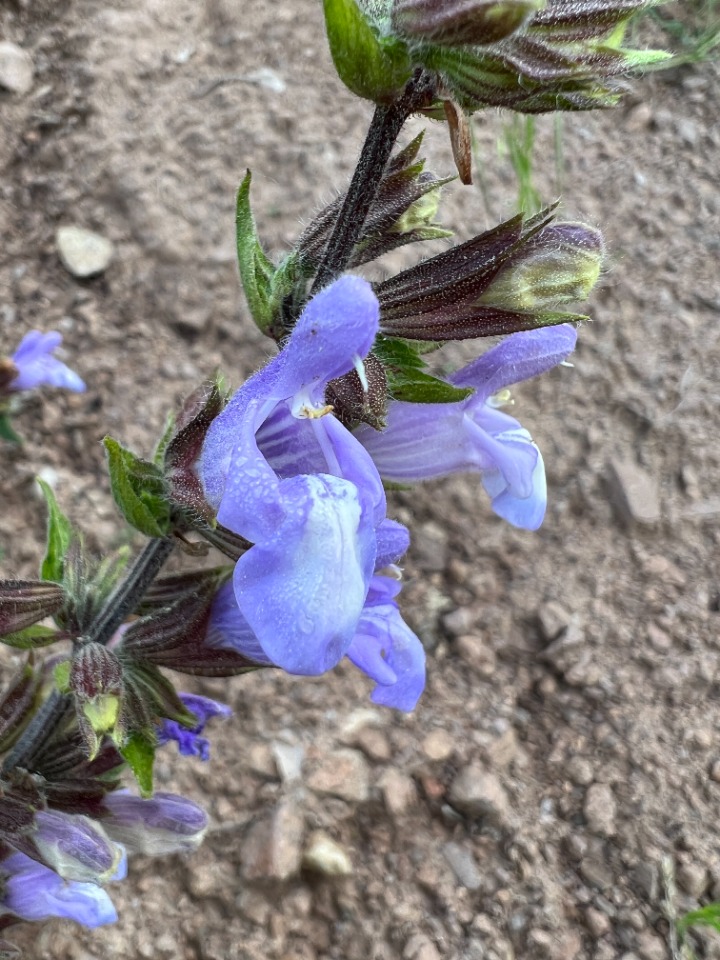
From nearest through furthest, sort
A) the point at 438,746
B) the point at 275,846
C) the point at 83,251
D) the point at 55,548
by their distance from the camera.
A: 1. the point at 55,548
2. the point at 275,846
3. the point at 438,746
4. the point at 83,251

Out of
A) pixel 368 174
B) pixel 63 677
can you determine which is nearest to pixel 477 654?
pixel 63 677

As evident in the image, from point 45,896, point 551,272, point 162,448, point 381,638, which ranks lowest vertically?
point 45,896

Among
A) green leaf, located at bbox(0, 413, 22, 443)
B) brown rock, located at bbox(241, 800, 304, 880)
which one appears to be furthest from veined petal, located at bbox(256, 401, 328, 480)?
green leaf, located at bbox(0, 413, 22, 443)

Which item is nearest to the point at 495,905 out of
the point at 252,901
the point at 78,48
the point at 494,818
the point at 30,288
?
the point at 494,818

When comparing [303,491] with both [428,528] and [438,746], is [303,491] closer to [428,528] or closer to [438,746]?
Result: [438,746]

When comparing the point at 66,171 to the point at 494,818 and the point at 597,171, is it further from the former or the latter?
the point at 494,818

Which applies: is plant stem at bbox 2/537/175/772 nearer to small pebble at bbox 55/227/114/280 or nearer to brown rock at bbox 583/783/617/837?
brown rock at bbox 583/783/617/837
